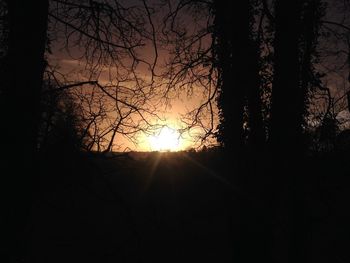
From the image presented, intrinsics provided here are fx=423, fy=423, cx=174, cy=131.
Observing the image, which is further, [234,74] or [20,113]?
[234,74]

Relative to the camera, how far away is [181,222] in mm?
25969

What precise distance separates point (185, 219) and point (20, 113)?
23745 mm

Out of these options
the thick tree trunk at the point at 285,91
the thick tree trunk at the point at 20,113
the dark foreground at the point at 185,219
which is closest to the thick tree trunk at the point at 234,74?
the dark foreground at the point at 185,219

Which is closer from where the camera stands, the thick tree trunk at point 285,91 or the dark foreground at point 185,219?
the thick tree trunk at point 285,91

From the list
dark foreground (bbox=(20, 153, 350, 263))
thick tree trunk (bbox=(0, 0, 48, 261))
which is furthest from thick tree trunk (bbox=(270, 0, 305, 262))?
thick tree trunk (bbox=(0, 0, 48, 261))

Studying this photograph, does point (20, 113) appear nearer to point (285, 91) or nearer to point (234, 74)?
point (285, 91)

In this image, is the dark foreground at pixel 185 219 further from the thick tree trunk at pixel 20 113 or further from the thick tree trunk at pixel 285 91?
the thick tree trunk at pixel 20 113

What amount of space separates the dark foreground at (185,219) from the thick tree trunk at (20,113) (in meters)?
0.88

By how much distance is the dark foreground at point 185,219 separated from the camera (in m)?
5.96

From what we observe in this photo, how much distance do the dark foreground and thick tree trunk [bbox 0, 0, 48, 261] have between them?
2.88ft

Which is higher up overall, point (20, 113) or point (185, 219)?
point (20, 113)

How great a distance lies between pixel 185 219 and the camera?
26.5 metres

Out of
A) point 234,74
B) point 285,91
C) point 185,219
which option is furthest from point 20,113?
point 185,219

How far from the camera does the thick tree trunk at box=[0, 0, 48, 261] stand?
3.47 metres
